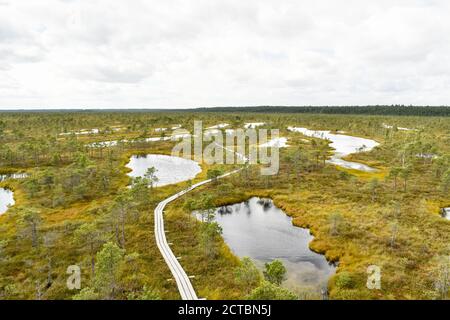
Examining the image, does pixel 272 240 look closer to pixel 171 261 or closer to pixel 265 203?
pixel 265 203

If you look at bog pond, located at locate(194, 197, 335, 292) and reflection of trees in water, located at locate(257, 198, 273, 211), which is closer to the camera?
bog pond, located at locate(194, 197, 335, 292)

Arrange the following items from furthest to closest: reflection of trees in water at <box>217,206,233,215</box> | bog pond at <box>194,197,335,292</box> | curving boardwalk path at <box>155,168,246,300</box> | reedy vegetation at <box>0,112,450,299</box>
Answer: reflection of trees in water at <box>217,206,233,215</box> < bog pond at <box>194,197,335,292</box> < reedy vegetation at <box>0,112,450,299</box> < curving boardwalk path at <box>155,168,246,300</box>

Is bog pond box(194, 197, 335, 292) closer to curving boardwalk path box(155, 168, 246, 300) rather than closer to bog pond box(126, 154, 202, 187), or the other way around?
curving boardwalk path box(155, 168, 246, 300)

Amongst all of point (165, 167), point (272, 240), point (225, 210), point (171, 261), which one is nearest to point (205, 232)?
point (171, 261)

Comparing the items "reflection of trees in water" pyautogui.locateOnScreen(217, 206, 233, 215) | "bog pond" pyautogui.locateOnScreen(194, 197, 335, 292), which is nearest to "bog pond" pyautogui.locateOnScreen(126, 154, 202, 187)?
"reflection of trees in water" pyautogui.locateOnScreen(217, 206, 233, 215)
